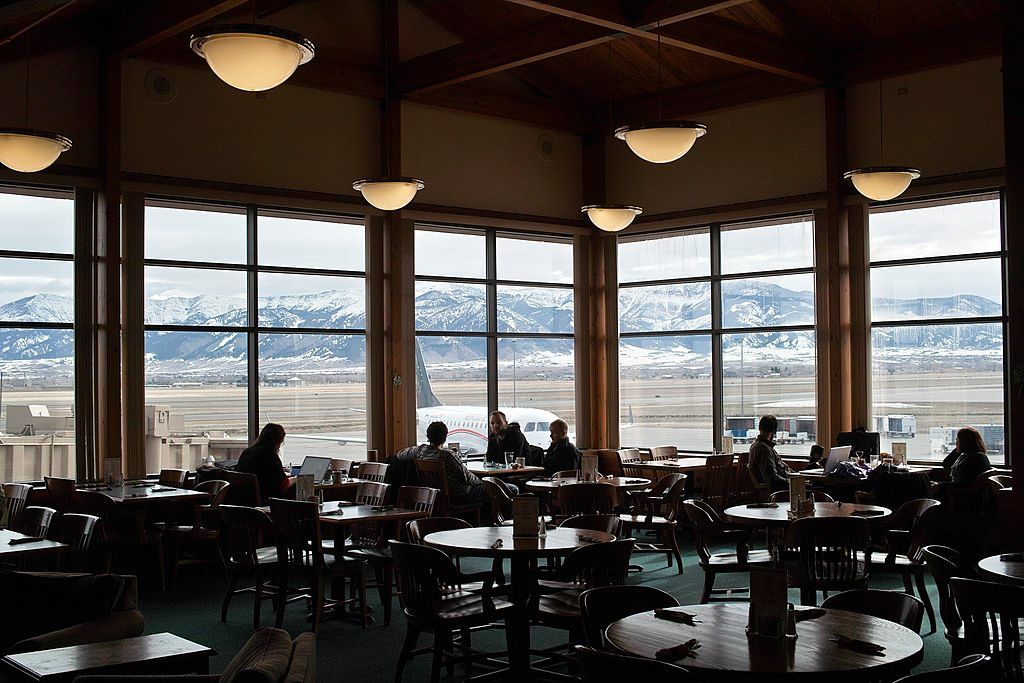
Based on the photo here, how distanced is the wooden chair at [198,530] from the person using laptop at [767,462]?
15.1 feet

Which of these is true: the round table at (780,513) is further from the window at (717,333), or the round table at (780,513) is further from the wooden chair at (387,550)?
the window at (717,333)

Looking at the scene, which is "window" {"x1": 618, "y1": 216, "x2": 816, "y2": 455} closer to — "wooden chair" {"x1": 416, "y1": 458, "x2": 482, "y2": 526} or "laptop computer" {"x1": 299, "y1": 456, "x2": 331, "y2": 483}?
"wooden chair" {"x1": 416, "y1": 458, "x2": 482, "y2": 526}

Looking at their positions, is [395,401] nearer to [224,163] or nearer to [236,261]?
[236,261]

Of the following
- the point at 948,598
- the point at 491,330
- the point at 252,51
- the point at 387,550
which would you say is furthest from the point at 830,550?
the point at 491,330

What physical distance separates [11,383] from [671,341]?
23.4 feet

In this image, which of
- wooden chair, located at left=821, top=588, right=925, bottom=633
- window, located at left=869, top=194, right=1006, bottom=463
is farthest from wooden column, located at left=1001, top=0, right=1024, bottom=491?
window, located at left=869, top=194, right=1006, bottom=463

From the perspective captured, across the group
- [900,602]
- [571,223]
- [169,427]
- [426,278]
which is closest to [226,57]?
[900,602]

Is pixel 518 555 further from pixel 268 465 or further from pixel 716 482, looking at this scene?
pixel 716 482

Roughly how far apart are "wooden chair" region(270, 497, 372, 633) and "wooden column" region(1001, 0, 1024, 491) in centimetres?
429

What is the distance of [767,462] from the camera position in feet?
31.4

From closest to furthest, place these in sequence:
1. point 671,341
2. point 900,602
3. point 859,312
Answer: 1. point 900,602
2. point 859,312
3. point 671,341

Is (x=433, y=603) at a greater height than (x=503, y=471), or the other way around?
(x=503, y=471)

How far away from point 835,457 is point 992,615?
21.0 feet

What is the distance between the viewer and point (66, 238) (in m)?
9.83
